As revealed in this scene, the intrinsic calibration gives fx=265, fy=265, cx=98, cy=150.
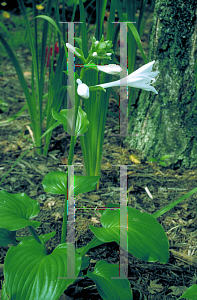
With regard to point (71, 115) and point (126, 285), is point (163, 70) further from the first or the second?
point (126, 285)

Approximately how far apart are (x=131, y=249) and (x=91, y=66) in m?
0.56

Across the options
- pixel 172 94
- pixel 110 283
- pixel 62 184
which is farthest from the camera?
pixel 172 94

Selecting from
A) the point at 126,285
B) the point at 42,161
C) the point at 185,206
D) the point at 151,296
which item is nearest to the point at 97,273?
the point at 126,285

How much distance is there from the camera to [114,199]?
1.43 m

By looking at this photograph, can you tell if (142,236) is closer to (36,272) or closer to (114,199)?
(36,272)

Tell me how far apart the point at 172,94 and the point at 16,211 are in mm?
1110

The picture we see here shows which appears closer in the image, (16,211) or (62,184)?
(16,211)

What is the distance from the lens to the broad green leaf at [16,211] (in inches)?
33.9

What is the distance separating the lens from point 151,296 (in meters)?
0.99

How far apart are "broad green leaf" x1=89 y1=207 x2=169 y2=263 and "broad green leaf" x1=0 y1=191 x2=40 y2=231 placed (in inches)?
9.2

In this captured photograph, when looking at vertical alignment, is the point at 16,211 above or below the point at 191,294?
above

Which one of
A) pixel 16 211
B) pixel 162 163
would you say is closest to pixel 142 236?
pixel 16 211

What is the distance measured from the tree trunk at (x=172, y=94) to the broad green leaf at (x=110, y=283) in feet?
2.95

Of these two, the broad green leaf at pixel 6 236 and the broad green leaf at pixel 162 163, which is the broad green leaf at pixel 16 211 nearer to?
the broad green leaf at pixel 6 236
